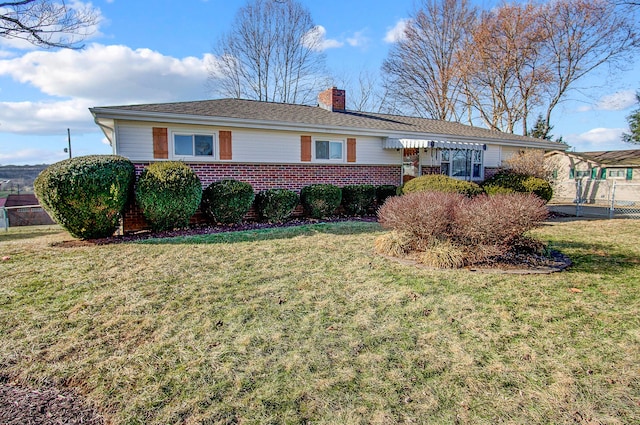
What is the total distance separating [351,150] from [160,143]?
620 centimetres

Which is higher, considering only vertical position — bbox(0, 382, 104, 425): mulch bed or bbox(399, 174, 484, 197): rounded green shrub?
bbox(399, 174, 484, 197): rounded green shrub

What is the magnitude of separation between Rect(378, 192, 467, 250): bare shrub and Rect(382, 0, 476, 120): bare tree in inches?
934

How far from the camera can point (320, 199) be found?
35.1 feet

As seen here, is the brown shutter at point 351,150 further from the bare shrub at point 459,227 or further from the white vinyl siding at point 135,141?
the white vinyl siding at point 135,141

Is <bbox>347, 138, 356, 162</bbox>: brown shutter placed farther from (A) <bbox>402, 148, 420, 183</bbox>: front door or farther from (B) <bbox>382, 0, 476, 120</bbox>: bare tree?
(B) <bbox>382, 0, 476, 120</bbox>: bare tree

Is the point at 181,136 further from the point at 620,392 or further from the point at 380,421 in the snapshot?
the point at 620,392

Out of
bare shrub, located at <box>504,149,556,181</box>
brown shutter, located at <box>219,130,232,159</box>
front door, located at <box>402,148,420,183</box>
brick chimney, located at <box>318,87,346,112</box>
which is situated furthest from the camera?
brick chimney, located at <box>318,87,346,112</box>

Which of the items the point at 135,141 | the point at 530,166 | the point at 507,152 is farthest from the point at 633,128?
the point at 135,141

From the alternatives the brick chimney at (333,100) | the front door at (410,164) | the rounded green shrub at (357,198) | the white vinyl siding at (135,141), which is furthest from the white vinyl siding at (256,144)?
the brick chimney at (333,100)

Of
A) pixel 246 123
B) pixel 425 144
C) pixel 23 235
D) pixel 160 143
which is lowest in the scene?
pixel 23 235

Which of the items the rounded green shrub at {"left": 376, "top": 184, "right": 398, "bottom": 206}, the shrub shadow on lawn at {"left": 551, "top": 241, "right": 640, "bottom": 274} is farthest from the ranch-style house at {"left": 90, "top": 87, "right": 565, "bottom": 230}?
the shrub shadow on lawn at {"left": 551, "top": 241, "right": 640, "bottom": 274}

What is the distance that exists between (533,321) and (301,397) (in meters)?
2.61

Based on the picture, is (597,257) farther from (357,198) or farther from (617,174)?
(617,174)

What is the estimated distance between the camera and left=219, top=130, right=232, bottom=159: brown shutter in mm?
10227
